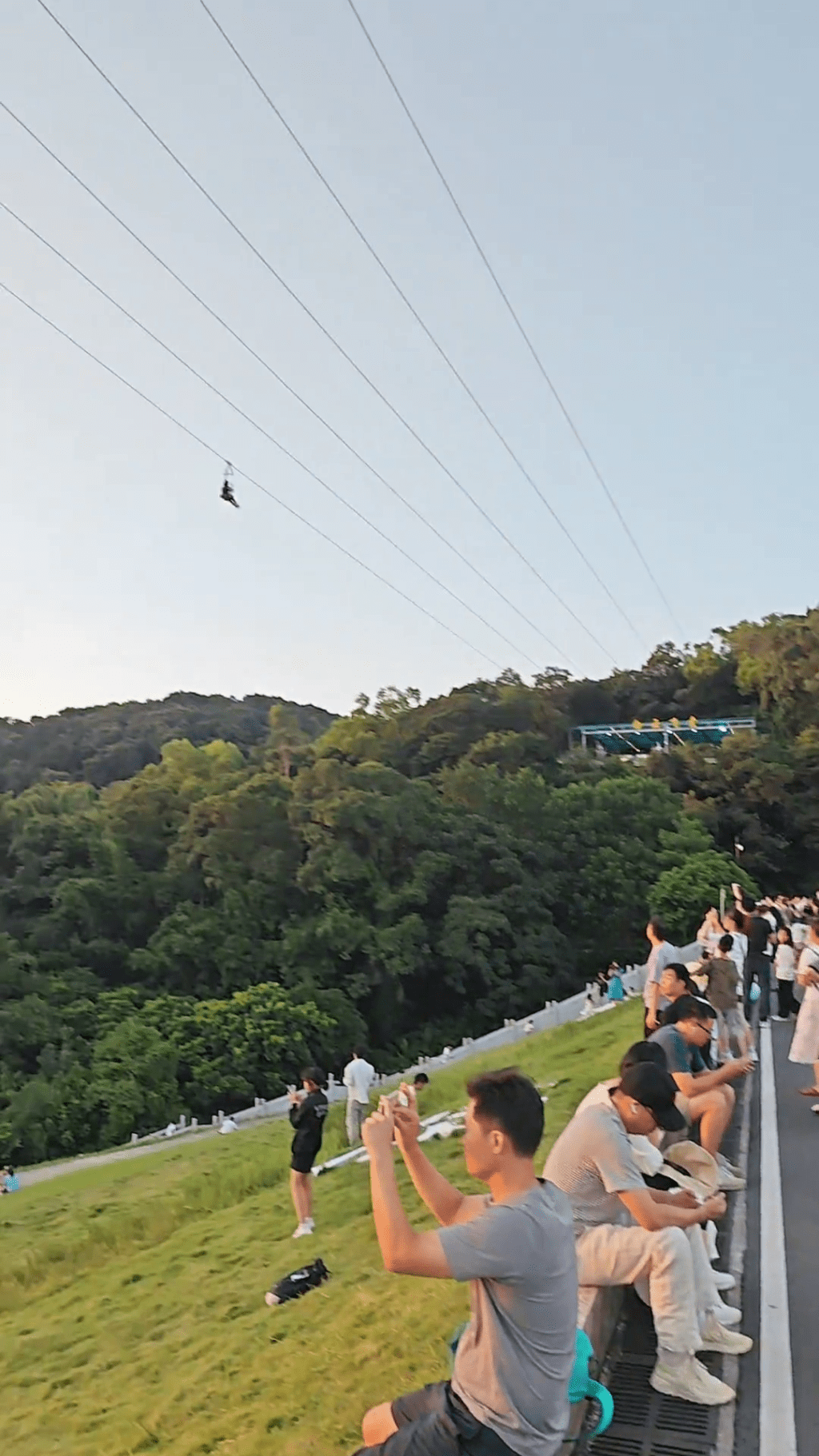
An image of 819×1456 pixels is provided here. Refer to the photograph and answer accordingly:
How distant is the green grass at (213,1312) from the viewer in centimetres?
641

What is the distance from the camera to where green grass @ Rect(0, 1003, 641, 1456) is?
252 inches

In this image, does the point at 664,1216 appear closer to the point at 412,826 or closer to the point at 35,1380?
the point at 35,1380

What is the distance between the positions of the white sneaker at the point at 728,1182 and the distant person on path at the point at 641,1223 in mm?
2472

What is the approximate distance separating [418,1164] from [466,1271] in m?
0.48

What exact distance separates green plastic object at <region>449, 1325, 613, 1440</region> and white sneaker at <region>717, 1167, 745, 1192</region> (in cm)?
348

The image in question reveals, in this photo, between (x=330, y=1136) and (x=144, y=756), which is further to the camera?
(x=144, y=756)

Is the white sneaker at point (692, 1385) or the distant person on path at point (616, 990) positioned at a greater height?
the white sneaker at point (692, 1385)

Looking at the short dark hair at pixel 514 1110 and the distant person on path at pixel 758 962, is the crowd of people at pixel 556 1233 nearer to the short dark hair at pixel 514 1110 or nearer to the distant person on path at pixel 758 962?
the short dark hair at pixel 514 1110

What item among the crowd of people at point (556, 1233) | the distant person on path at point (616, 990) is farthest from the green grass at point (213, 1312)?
the distant person on path at point (616, 990)

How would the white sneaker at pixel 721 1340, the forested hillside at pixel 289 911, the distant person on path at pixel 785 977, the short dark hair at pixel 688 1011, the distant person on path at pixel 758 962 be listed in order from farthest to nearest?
the forested hillside at pixel 289 911
the distant person on path at pixel 785 977
the distant person on path at pixel 758 962
the short dark hair at pixel 688 1011
the white sneaker at pixel 721 1340

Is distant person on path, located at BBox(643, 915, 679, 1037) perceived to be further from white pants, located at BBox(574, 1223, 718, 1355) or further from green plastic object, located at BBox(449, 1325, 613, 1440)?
green plastic object, located at BBox(449, 1325, 613, 1440)

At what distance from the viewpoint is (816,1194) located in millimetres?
7375

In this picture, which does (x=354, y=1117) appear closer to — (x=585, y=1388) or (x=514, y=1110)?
(x=585, y=1388)

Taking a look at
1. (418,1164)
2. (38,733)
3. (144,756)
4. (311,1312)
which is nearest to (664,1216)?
→ (418,1164)
